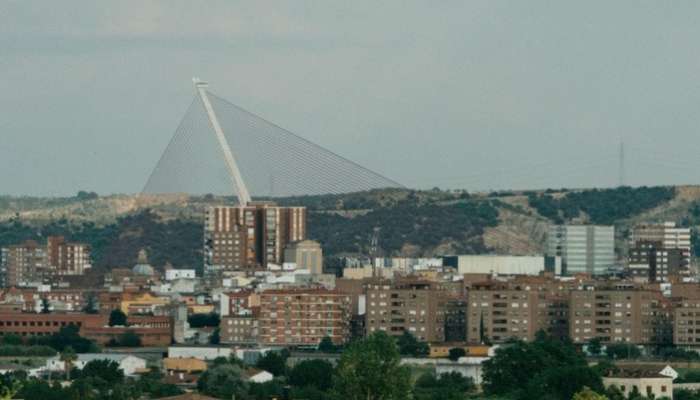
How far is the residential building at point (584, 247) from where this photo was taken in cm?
10706

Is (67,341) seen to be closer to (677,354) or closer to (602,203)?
(677,354)

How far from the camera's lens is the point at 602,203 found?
124562 millimetres

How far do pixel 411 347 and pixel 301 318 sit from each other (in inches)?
284

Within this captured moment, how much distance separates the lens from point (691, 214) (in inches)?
4781

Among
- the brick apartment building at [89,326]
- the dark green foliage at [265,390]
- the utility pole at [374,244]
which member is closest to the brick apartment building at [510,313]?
the brick apartment building at [89,326]

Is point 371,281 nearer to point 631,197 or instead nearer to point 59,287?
point 59,287

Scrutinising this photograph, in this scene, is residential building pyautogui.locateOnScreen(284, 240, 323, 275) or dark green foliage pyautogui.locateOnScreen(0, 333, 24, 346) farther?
residential building pyautogui.locateOnScreen(284, 240, 323, 275)

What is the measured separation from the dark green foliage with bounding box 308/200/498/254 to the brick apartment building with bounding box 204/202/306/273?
7034 mm

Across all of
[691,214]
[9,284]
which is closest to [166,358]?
[9,284]

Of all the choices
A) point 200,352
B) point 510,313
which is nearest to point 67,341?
point 200,352

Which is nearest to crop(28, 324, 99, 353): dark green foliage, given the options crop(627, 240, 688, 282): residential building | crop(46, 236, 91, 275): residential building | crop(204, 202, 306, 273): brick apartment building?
crop(204, 202, 306, 273): brick apartment building

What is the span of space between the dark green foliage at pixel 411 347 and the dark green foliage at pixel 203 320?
909 centimetres

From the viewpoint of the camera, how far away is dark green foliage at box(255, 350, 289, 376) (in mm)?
62959

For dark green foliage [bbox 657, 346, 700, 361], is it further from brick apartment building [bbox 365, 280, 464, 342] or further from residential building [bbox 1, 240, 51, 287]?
residential building [bbox 1, 240, 51, 287]
